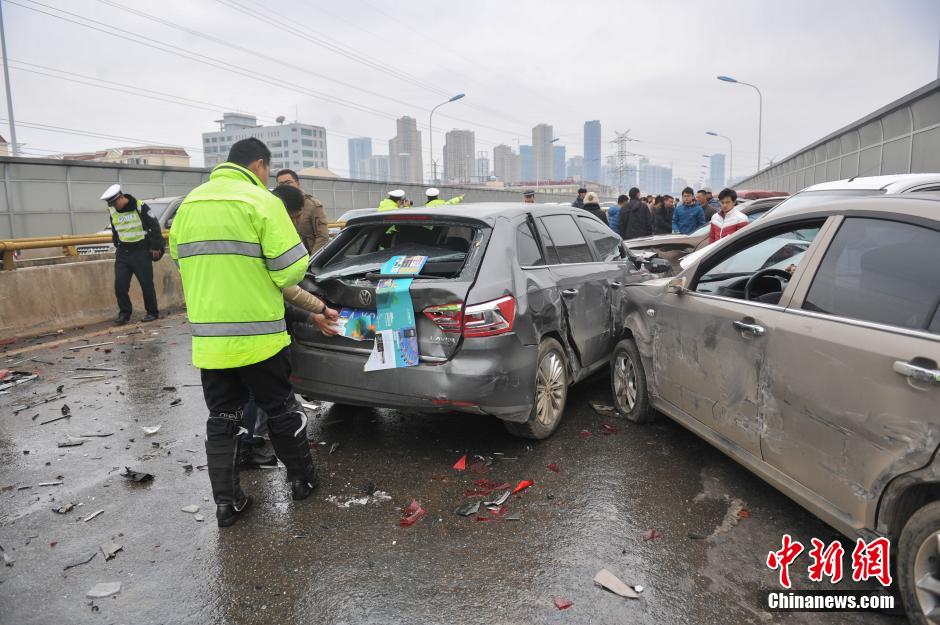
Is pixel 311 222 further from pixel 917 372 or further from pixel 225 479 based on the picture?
pixel 917 372

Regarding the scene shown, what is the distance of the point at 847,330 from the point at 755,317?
631 millimetres

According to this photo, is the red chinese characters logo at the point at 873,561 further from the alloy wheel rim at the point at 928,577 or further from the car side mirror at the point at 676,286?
the car side mirror at the point at 676,286

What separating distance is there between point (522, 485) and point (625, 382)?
156 centimetres

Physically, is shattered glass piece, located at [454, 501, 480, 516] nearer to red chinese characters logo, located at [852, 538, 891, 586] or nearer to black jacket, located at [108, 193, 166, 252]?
red chinese characters logo, located at [852, 538, 891, 586]

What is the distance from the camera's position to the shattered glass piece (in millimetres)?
3648

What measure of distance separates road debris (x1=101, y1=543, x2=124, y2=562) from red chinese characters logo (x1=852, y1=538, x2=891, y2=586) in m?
3.53

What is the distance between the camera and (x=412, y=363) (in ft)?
13.2

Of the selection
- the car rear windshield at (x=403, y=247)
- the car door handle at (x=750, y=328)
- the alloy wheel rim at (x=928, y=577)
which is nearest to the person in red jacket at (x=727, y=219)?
the car rear windshield at (x=403, y=247)

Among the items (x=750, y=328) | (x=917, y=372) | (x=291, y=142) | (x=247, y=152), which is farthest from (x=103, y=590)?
(x=291, y=142)

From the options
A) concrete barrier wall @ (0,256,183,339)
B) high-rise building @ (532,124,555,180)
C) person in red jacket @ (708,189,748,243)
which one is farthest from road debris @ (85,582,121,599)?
high-rise building @ (532,124,555,180)

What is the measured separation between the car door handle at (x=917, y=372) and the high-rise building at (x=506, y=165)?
15137 cm

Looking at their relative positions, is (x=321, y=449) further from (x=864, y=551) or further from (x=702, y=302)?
(x=864, y=551)


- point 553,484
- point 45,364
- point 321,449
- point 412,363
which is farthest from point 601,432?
point 45,364

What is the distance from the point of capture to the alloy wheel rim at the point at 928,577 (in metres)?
2.34
